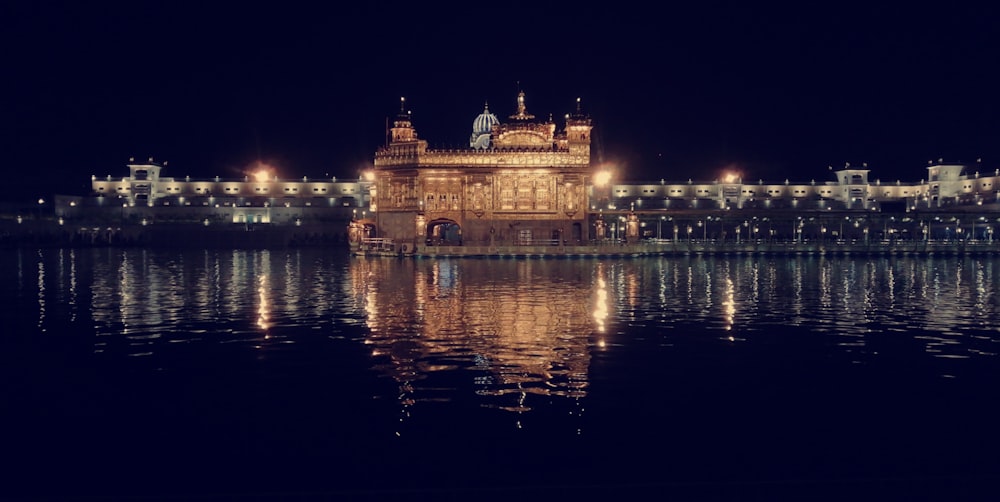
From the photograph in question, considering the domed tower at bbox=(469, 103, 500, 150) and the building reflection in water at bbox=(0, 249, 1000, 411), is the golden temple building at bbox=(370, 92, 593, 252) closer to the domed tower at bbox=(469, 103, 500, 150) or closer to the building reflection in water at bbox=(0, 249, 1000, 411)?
the building reflection in water at bbox=(0, 249, 1000, 411)

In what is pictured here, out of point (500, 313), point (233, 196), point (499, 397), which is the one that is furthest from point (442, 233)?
point (499, 397)

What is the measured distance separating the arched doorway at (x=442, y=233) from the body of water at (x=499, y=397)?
5655 cm

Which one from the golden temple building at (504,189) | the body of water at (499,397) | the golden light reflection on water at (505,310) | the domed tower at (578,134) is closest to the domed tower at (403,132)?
the golden temple building at (504,189)

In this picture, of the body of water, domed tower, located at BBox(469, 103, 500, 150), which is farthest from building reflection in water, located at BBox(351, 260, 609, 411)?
domed tower, located at BBox(469, 103, 500, 150)

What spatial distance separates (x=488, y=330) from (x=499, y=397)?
12.9 meters

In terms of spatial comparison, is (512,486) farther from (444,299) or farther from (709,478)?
(444,299)

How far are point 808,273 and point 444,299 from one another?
36565mm

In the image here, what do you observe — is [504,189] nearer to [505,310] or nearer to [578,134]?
[578,134]

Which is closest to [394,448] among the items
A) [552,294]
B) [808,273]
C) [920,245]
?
[552,294]

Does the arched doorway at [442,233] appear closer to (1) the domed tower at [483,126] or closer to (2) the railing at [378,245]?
(2) the railing at [378,245]

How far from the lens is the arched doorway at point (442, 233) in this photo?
353 ft

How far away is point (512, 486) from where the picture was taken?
16.1 meters

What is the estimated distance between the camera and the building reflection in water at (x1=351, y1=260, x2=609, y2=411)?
25.5m

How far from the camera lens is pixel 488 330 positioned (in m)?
36.4
